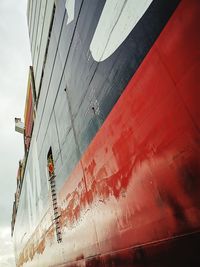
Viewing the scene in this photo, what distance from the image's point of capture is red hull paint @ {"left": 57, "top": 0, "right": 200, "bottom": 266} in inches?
68.8

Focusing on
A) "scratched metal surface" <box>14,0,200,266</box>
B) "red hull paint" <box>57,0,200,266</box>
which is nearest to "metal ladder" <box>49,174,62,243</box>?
"scratched metal surface" <box>14,0,200,266</box>

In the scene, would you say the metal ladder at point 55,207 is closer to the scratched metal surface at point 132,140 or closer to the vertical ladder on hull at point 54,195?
the vertical ladder on hull at point 54,195

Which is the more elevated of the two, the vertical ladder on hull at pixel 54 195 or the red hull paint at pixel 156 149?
the vertical ladder on hull at pixel 54 195

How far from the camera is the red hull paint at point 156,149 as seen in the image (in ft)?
5.74

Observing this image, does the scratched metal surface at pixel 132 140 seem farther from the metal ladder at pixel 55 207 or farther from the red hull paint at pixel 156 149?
the metal ladder at pixel 55 207

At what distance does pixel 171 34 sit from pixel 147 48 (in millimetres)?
399

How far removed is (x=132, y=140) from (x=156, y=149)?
1.39 ft

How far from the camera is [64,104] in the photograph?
5086mm

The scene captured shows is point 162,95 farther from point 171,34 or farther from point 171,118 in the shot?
point 171,34

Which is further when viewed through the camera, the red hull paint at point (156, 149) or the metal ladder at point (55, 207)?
the metal ladder at point (55, 207)

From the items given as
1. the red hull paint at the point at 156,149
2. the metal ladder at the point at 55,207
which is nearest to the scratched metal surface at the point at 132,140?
the red hull paint at the point at 156,149

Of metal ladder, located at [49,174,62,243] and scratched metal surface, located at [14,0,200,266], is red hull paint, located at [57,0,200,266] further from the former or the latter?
metal ladder, located at [49,174,62,243]

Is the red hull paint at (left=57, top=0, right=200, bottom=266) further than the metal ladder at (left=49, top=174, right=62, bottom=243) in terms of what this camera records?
No

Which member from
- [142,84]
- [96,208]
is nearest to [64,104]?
[96,208]
